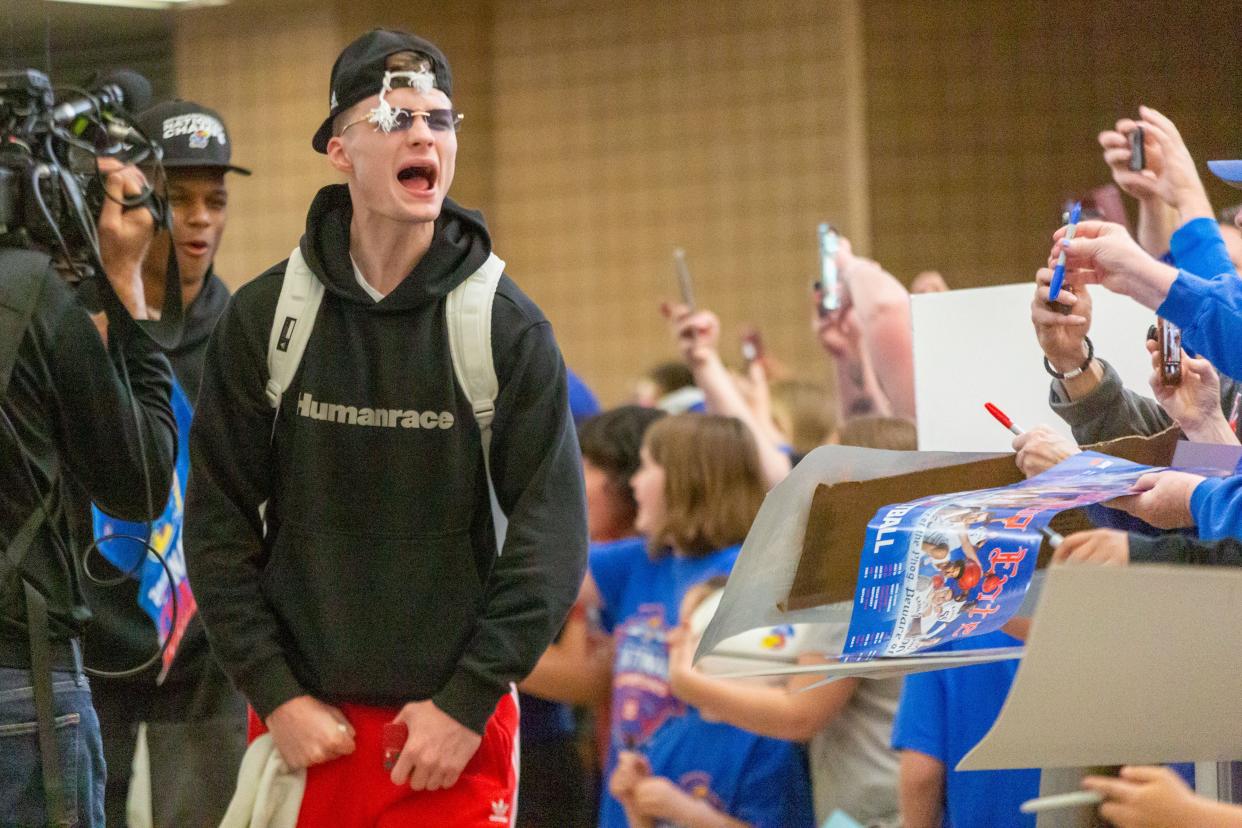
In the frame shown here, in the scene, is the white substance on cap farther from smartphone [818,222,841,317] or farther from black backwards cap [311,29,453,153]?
smartphone [818,222,841,317]

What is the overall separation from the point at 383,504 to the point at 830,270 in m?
1.98

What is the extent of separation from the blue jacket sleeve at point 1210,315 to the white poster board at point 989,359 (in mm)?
549

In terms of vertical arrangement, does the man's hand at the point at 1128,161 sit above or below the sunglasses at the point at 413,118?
below

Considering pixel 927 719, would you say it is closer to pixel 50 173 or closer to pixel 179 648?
pixel 179 648

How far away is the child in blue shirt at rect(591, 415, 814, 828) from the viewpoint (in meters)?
3.17

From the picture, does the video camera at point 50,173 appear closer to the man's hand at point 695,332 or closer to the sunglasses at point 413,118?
the sunglasses at point 413,118

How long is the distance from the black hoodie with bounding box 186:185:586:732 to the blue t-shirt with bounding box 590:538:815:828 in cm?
109

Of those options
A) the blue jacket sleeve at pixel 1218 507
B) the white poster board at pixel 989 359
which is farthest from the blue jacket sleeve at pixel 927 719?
the blue jacket sleeve at pixel 1218 507

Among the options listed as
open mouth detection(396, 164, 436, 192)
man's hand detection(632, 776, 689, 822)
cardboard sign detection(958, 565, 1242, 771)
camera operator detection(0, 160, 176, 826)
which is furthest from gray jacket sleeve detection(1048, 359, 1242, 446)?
camera operator detection(0, 160, 176, 826)

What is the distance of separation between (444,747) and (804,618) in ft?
1.66

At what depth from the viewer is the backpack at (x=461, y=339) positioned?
2.09 m

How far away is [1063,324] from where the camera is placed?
90.7 inches

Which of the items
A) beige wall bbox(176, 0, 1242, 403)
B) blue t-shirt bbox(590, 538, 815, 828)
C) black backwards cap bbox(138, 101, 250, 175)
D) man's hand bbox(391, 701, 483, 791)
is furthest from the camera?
beige wall bbox(176, 0, 1242, 403)

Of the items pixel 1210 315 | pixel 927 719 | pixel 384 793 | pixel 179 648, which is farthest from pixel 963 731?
pixel 179 648
